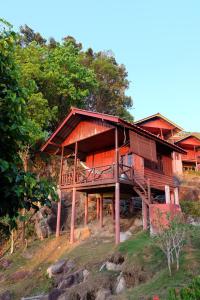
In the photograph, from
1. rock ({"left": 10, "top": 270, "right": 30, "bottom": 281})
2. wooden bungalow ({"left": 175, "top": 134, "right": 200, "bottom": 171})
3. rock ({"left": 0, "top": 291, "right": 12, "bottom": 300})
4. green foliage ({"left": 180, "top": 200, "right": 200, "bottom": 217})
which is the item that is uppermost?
wooden bungalow ({"left": 175, "top": 134, "right": 200, "bottom": 171})

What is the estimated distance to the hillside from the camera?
26.6 feet

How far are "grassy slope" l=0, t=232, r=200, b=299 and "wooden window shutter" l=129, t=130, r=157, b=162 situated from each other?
15.2ft

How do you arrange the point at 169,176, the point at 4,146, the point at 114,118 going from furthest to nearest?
the point at 169,176 → the point at 114,118 → the point at 4,146

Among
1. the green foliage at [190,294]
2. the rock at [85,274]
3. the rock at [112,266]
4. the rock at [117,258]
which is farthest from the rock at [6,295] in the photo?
the green foliage at [190,294]

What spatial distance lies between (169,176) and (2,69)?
56.6ft

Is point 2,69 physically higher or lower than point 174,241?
higher

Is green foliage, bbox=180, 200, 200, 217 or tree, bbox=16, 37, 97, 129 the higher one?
tree, bbox=16, 37, 97, 129

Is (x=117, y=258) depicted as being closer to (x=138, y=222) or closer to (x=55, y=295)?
(x=55, y=295)

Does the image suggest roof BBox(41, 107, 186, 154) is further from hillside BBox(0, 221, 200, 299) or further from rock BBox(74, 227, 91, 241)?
rock BBox(74, 227, 91, 241)

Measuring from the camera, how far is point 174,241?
9.02m

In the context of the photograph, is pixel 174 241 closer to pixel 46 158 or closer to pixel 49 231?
pixel 49 231

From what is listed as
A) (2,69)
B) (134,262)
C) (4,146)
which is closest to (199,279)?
(4,146)

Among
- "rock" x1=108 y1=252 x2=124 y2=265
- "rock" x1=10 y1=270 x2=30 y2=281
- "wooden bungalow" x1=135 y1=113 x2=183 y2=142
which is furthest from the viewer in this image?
"wooden bungalow" x1=135 y1=113 x2=183 y2=142

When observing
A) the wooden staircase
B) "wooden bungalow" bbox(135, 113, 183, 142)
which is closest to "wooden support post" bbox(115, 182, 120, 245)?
the wooden staircase
